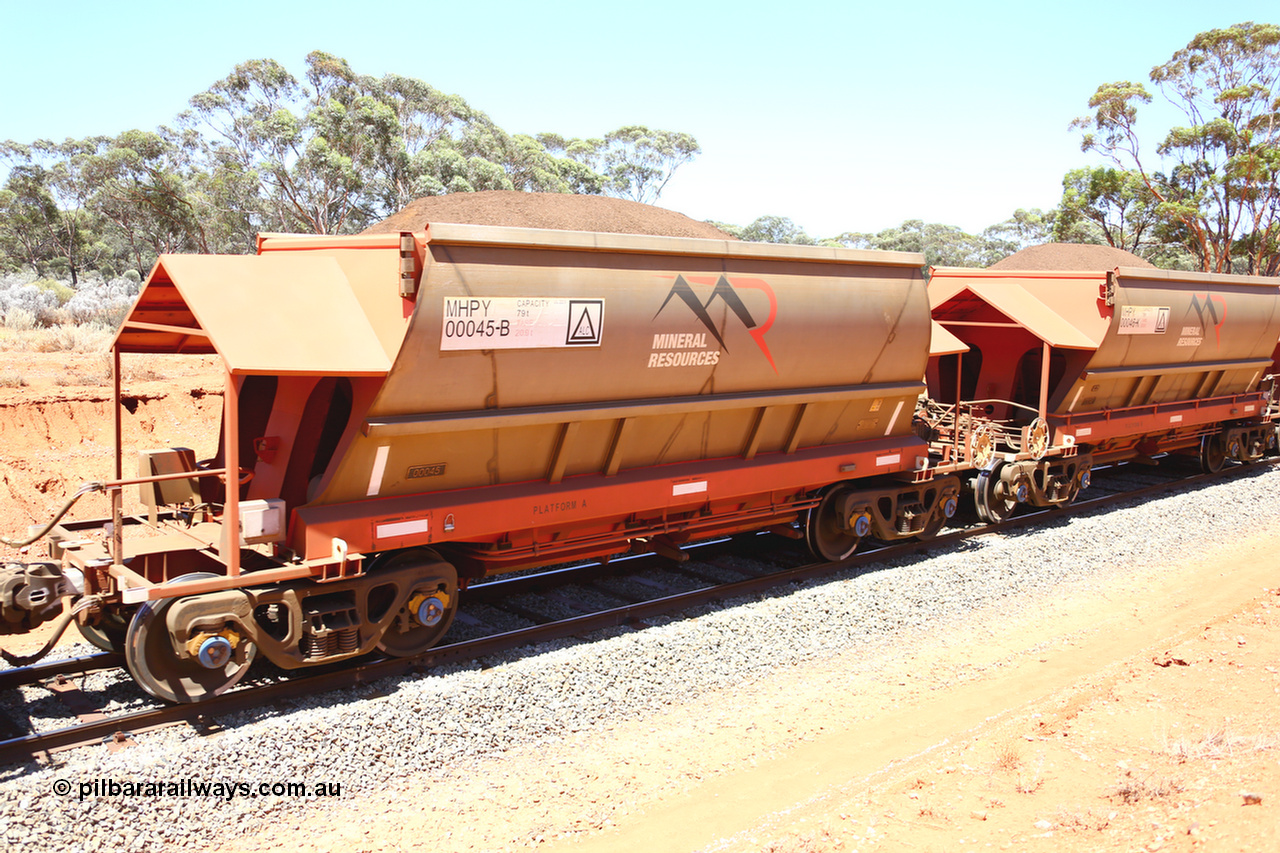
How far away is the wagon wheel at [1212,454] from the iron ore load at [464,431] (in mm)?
8732

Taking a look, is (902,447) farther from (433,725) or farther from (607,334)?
(433,725)

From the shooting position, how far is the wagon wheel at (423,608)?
7.36 meters

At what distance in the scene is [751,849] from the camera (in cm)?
520

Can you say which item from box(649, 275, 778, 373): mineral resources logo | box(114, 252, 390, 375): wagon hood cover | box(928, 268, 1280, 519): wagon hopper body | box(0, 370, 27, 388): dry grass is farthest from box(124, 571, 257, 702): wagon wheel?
box(0, 370, 27, 388): dry grass

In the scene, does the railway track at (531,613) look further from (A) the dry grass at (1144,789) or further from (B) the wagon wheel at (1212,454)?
(B) the wagon wheel at (1212,454)

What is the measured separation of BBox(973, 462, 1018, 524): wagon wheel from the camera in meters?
12.8

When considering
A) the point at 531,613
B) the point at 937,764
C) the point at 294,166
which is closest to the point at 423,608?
the point at 531,613

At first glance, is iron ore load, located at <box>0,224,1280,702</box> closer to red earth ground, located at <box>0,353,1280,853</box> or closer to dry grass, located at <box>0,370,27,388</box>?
red earth ground, located at <box>0,353,1280,853</box>

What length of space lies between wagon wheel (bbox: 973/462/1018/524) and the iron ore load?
1369 mm

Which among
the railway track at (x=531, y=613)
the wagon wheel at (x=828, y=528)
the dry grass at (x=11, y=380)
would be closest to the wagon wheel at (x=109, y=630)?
the railway track at (x=531, y=613)

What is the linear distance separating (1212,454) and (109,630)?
1832 cm

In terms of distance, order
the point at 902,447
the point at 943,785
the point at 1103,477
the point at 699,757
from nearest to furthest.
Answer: the point at 943,785 → the point at 699,757 → the point at 902,447 → the point at 1103,477

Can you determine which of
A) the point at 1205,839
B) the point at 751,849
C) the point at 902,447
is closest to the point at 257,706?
the point at 751,849

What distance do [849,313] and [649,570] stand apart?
141 inches
